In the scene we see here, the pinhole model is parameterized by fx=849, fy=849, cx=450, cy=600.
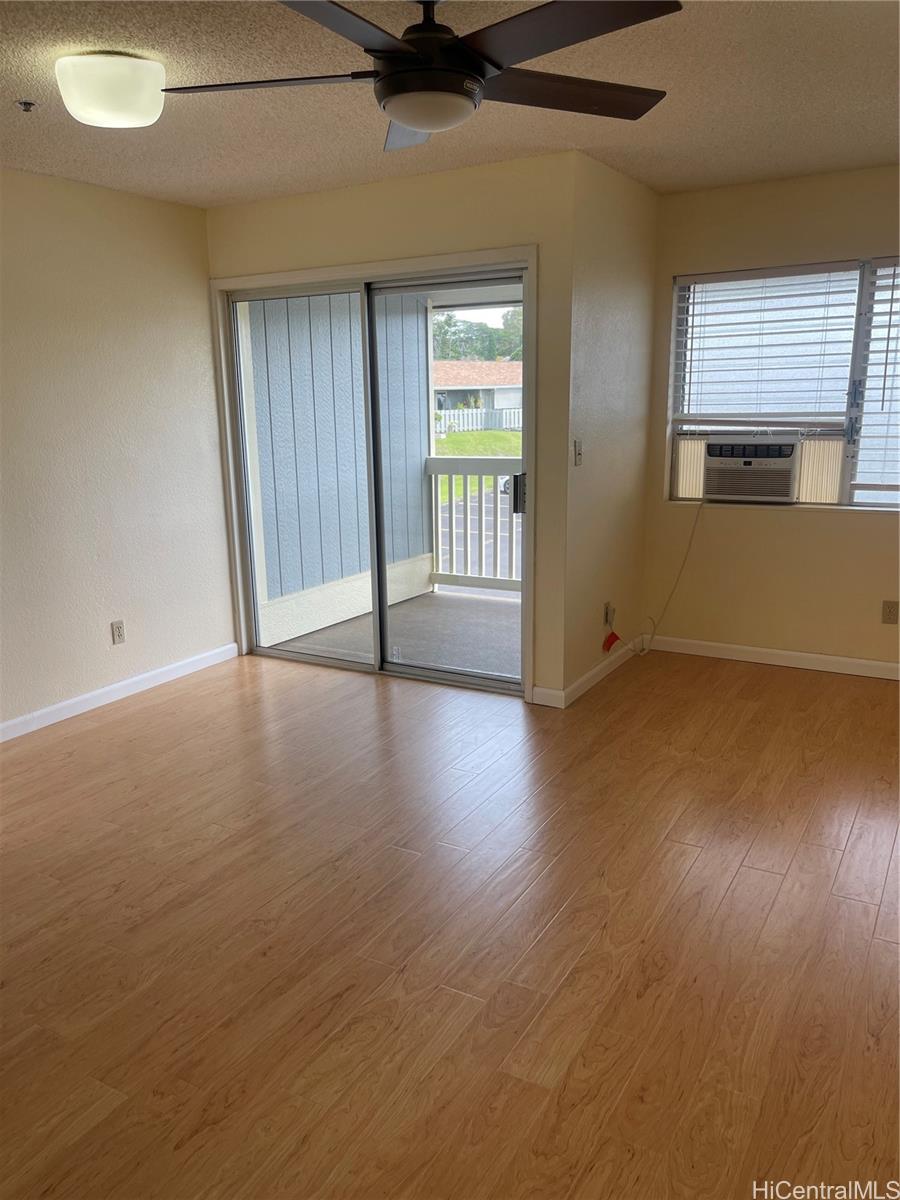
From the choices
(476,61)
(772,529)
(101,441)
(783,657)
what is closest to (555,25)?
(476,61)

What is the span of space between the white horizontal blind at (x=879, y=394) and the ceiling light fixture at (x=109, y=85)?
3.33 m

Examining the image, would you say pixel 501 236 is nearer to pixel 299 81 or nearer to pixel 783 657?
pixel 299 81

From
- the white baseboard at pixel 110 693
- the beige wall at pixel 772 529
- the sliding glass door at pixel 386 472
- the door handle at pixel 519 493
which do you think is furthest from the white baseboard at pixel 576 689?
the white baseboard at pixel 110 693

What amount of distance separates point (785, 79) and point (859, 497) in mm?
2232

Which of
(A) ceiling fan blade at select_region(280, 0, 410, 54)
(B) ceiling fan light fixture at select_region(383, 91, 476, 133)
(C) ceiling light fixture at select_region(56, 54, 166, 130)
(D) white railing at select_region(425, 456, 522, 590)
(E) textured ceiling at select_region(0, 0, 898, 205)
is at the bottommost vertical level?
(D) white railing at select_region(425, 456, 522, 590)

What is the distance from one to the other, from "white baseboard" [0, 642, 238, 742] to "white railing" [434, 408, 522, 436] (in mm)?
1799

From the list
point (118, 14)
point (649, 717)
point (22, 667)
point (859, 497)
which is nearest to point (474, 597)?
point (649, 717)

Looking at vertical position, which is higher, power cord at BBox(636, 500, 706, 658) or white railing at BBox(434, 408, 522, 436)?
white railing at BBox(434, 408, 522, 436)

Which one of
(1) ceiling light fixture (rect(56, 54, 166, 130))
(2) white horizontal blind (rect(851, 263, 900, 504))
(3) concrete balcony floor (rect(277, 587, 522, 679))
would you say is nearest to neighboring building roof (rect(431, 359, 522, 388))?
(3) concrete balcony floor (rect(277, 587, 522, 679))

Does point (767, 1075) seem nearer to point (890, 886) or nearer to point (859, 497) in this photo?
A: point (890, 886)

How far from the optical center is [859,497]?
4.33 metres

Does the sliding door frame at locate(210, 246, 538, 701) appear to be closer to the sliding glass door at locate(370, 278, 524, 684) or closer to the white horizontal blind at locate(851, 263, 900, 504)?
the sliding glass door at locate(370, 278, 524, 684)

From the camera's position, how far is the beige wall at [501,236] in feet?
11.8

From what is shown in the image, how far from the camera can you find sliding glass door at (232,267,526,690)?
421cm
